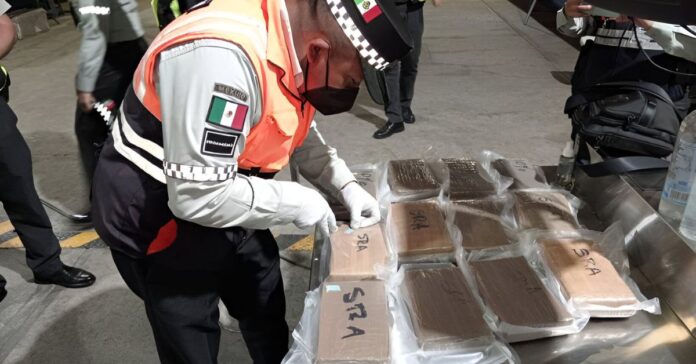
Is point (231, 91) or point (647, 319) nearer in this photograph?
point (231, 91)

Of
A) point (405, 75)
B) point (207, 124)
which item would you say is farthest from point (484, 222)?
point (405, 75)

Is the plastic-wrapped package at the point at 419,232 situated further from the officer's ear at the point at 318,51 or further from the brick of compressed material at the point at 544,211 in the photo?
the officer's ear at the point at 318,51

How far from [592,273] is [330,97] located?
737 mm

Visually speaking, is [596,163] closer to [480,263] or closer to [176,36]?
[480,263]

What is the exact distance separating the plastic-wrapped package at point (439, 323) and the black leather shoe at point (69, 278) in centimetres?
184

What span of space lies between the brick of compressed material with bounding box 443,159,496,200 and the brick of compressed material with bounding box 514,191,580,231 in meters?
0.10

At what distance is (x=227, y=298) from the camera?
1346 mm

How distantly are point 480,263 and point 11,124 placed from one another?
6.37ft

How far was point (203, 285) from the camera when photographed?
3.82ft

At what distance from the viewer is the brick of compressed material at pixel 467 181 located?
1467 millimetres

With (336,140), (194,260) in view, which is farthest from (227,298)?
(336,140)

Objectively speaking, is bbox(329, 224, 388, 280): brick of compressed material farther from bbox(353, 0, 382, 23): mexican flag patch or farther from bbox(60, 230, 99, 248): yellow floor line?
bbox(60, 230, 99, 248): yellow floor line

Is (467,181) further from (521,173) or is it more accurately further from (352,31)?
(352,31)

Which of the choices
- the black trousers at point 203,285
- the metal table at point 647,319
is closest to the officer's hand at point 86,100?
the black trousers at point 203,285
